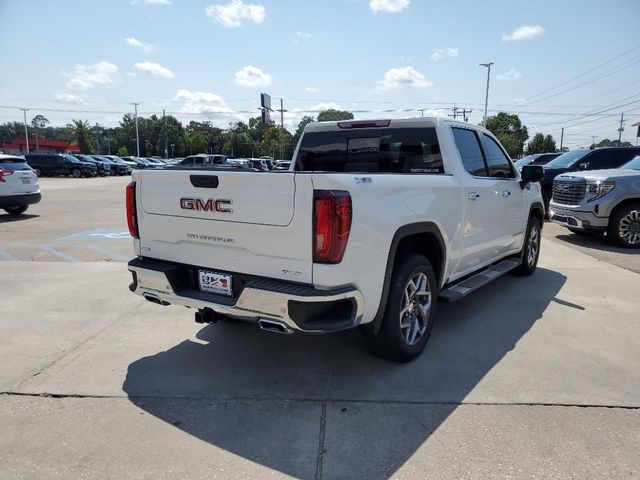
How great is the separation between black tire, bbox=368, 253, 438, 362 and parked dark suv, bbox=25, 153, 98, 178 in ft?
127

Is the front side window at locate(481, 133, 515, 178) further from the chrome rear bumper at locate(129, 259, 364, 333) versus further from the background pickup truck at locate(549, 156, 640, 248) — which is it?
the background pickup truck at locate(549, 156, 640, 248)

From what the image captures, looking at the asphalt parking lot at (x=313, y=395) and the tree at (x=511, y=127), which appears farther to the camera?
the tree at (x=511, y=127)

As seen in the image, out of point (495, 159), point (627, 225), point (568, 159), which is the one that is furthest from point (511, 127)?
point (495, 159)

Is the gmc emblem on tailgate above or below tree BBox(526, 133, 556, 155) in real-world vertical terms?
below

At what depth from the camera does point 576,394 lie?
128 inches

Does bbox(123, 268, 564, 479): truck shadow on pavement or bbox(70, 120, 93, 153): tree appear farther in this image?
bbox(70, 120, 93, 153): tree

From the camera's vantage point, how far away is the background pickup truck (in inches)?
341

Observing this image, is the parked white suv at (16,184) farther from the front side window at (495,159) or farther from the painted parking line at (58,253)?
the front side window at (495,159)

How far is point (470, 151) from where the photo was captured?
15.5 feet

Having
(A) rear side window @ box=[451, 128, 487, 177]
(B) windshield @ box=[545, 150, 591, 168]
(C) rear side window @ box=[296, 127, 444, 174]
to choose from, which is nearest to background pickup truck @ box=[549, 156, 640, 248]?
(B) windshield @ box=[545, 150, 591, 168]

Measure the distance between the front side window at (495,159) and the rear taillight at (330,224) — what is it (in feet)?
9.32

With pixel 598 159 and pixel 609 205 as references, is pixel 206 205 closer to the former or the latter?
pixel 609 205

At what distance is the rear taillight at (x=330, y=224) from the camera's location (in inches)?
110

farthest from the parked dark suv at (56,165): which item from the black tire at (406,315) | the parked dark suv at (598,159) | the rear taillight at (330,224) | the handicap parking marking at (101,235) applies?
the rear taillight at (330,224)
